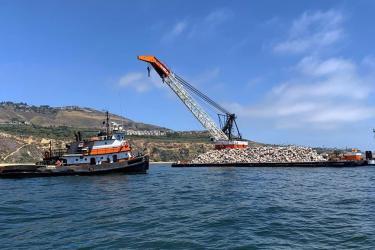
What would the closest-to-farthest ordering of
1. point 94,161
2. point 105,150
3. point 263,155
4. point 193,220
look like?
1. point 193,220
2. point 94,161
3. point 105,150
4. point 263,155

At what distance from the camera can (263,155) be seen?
348 ft

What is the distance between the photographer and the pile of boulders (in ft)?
335

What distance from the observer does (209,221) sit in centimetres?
2330

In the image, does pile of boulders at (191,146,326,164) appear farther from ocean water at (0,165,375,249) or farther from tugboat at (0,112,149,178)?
ocean water at (0,165,375,249)

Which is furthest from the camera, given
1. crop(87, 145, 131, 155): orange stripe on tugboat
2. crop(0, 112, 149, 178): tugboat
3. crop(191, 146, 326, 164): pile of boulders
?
crop(191, 146, 326, 164): pile of boulders

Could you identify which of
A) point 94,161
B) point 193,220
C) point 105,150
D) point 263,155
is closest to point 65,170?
point 94,161

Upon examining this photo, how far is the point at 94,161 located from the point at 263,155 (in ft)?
167

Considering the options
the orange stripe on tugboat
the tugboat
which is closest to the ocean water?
the tugboat

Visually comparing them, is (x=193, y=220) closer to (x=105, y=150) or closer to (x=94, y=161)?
(x=105, y=150)

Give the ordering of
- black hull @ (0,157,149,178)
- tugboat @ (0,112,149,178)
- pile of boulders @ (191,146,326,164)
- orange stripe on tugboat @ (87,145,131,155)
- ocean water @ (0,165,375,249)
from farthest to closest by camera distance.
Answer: pile of boulders @ (191,146,326,164)
orange stripe on tugboat @ (87,145,131,155)
tugboat @ (0,112,149,178)
black hull @ (0,157,149,178)
ocean water @ (0,165,375,249)

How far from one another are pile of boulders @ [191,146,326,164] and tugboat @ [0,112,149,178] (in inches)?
1693

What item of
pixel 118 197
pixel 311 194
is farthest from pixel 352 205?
pixel 118 197

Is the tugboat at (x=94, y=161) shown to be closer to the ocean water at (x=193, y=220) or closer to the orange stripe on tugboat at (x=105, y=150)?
the orange stripe on tugboat at (x=105, y=150)

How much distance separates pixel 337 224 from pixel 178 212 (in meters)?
8.84
